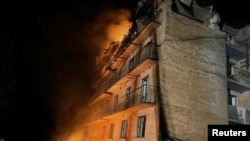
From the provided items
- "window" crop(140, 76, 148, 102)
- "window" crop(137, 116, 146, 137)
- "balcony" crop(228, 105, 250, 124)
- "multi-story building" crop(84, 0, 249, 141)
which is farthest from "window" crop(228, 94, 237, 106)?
"window" crop(137, 116, 146, 137)

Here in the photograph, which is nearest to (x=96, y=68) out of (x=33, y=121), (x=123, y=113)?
(x=33, y=121)

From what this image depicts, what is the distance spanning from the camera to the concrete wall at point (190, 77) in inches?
609

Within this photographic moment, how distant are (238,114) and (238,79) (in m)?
2.66

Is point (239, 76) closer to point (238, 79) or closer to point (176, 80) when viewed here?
point (238, 79)

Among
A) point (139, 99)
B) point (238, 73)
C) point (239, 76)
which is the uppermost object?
point (238, 73)

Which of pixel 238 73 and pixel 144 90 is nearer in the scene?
pixel 144 90

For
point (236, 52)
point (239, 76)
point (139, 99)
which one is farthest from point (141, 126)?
point (236, 52)

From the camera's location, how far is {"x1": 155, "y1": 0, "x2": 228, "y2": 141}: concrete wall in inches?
609

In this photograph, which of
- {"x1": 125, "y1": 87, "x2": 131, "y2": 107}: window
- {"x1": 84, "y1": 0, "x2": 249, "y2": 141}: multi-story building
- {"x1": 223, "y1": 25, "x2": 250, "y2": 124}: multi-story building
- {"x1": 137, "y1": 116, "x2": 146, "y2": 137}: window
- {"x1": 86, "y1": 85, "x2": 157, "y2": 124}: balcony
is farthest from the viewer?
{"x1": 125, "y1": 87, "x2": 131, "y2": 107}: window

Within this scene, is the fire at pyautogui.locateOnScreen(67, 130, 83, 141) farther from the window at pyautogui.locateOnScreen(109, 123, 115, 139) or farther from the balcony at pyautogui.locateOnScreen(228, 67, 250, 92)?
the balcony at pyautogui.locateOnScreen(228, 67, 250, 92)

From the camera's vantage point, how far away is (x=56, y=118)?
141 ft

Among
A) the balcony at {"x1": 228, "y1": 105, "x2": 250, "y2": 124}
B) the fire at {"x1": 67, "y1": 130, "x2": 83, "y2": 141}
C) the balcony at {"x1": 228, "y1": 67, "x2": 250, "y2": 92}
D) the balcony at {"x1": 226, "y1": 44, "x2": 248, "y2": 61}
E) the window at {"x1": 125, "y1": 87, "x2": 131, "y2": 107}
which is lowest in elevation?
the fire at {"x1": 67, "y1": 130, "x2": 83, "y2": 141}

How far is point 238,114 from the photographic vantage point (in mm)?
18594

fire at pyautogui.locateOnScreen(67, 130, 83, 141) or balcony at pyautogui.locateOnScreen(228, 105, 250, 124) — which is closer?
balcony at pyautogui.locateOnScreen(228, 105, 250, 124)
